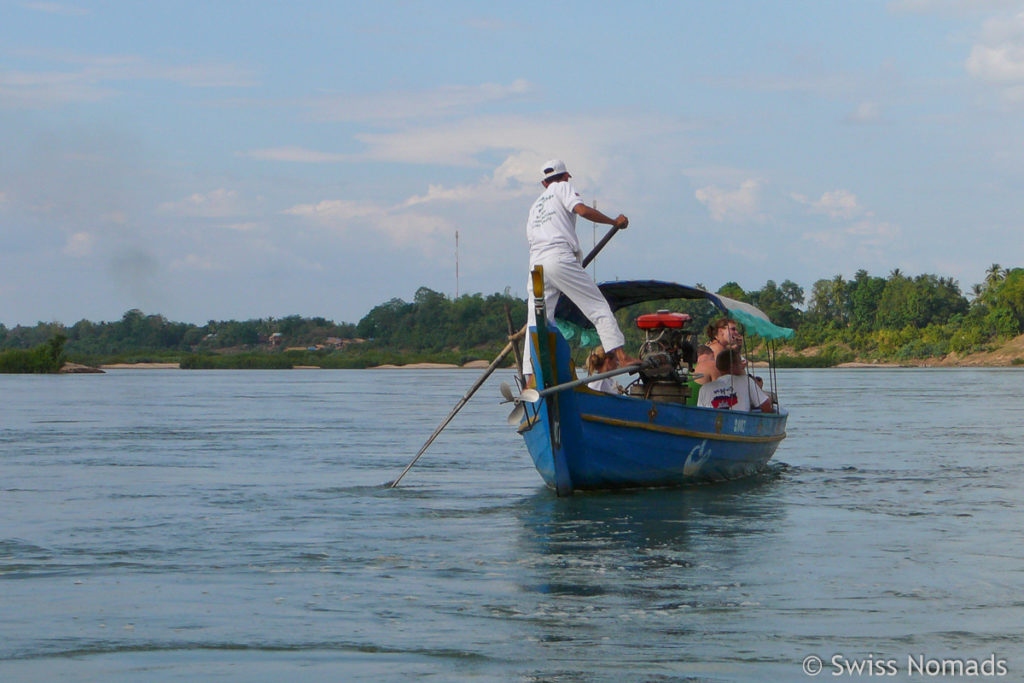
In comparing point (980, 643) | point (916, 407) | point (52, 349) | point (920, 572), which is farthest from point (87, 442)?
point (52, 349)

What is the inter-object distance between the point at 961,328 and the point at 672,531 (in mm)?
92803

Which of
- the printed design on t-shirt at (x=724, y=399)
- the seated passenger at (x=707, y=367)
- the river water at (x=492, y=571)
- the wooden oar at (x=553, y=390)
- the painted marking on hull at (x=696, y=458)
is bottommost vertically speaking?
the river water at (x=492, y=571)

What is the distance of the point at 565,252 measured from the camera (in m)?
11.3

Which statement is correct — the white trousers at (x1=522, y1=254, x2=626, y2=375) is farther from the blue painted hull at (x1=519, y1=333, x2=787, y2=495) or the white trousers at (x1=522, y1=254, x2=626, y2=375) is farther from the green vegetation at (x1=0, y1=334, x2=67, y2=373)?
the green vegetation at (x1=0, y1=334, x2=67, y2=373)

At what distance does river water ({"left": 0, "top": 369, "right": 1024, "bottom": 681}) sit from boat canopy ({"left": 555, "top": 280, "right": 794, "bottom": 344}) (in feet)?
5.81

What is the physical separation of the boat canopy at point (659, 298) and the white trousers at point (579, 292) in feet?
4.70

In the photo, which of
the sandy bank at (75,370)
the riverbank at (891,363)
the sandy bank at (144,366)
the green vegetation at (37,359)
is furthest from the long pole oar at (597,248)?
the sandy bank at (144,366)

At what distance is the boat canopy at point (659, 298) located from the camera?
1337cm

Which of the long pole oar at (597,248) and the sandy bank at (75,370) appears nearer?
the long pole oar at (597,248)

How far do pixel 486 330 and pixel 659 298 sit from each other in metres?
82.4

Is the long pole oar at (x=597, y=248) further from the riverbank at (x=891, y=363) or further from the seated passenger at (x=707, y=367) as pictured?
the riverbank at (x=891, y=363)

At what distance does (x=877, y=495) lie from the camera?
12.6m

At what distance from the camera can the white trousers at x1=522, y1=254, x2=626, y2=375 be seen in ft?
37.2

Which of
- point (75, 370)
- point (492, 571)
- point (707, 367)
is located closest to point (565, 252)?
point (707, 367)
